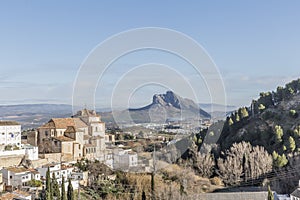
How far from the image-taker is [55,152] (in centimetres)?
1480

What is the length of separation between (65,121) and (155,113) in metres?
6.74

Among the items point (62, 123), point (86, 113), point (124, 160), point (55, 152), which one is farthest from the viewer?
point (86, 113)

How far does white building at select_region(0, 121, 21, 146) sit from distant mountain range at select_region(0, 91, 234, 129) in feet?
7.28

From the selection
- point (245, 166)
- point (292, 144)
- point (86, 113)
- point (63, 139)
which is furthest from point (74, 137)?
point (292, 144)

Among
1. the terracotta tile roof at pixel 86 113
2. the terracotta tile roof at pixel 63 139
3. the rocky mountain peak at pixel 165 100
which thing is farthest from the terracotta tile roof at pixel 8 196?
the rocky mountain peak at pixel 165 100

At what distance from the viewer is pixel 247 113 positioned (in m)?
23.2

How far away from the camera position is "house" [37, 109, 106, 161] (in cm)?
1494

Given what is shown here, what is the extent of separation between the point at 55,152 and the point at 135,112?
6.43 meters

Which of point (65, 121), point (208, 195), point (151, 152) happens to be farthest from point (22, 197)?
A: point (151, 152)

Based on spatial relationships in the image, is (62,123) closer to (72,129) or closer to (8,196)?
(72,129)

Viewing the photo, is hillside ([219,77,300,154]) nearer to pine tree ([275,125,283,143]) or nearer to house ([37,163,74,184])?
pine tree ([275,125,283,143])

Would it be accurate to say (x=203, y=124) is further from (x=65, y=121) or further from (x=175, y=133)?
(x=65, y=121)

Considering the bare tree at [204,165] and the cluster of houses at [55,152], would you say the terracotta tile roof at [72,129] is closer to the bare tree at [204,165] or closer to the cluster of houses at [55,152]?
the cluster of houses at [55,152]

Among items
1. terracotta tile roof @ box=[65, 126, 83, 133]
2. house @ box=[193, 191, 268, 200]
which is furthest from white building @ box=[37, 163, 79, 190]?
house @ box=[193, 191, 268, 200]
